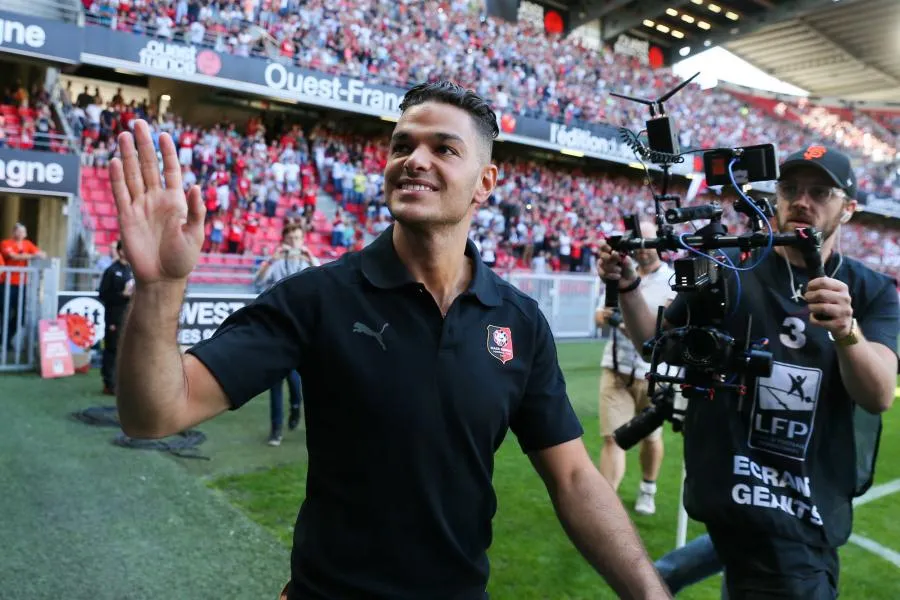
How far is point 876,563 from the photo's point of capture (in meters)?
4.66

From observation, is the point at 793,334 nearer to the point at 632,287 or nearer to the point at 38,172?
the point at 632,287

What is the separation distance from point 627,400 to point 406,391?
3.99 m

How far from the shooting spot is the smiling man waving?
163 centimetres

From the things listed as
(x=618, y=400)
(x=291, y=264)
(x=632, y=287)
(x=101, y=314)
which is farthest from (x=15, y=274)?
(x=632, y=287)

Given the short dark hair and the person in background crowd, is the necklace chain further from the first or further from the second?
the person in background crowd

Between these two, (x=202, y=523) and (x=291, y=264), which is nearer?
(x=202, y=523)

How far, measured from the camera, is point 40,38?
14.2m

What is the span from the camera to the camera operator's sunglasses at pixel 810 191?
2.48 meters

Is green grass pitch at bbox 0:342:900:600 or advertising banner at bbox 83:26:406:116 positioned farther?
advertising banner at bbox 83:26:406:116

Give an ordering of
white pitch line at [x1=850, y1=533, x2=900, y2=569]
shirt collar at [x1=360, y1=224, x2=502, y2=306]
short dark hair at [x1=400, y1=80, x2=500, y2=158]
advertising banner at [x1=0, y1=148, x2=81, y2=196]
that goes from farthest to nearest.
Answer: advertising banner at [x1=0, y1=148, x2=81, y2=196], white pitch line at [x1=850, y1=533, x2=900, y2=569], short dark hair at [x1=400, y1=80, x2=500, y2=158], shirt collar at [x1=360, y1=224, x2=502, y2=306]

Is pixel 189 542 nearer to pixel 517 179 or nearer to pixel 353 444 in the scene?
pixel 353 444

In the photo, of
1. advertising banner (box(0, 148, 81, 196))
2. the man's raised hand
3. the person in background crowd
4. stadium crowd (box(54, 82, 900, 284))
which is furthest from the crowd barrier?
the man's raised hand

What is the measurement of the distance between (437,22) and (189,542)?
80.8 ft

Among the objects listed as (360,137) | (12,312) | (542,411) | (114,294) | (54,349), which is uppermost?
(360,137)
